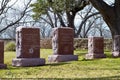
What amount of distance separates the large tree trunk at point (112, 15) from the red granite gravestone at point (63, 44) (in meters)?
3.15

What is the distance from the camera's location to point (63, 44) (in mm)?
19141

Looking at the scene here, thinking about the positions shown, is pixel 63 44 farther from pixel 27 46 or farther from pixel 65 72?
pixel 65 72

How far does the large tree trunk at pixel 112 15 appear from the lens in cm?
2137

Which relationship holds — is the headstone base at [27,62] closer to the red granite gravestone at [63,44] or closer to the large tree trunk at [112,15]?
the red granite gravestone at [63,44]

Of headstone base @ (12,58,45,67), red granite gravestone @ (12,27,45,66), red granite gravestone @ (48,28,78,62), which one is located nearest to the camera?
headstone base @ (12,58,45,67)

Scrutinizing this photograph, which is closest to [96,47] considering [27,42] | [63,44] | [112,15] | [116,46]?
[116,46]

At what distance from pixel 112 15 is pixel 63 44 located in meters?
4.36

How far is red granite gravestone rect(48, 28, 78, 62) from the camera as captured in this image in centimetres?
1897

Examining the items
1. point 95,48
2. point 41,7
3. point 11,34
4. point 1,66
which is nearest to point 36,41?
point 1,66

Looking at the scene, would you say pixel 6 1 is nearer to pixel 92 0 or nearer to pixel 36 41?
pixel 92 0

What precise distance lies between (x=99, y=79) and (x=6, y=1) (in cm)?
2496

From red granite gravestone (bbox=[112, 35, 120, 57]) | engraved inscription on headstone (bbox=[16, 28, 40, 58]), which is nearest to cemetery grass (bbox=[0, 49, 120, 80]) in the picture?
engraved inscription on headstone (bbox=[16, 28, 40, 58])

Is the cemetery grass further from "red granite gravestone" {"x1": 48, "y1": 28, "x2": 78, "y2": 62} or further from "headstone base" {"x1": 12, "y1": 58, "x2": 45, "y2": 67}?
"red granite gravestone" {"x1": 48, "y1": 28, "x2": 78, "y2": 62}

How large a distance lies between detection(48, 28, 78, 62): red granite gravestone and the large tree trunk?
3149 mm
